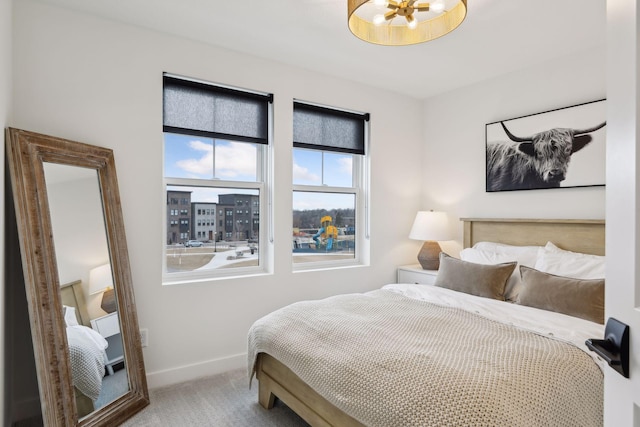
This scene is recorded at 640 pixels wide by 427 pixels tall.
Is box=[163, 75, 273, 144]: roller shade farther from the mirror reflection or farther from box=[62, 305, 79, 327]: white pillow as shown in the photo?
box=[62, 305, 79, 327]: white pillow

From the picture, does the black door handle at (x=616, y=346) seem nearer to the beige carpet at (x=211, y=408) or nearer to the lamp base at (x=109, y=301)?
the beige carpet at (x=211, y=408)

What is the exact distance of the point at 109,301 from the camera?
2279 millimetres

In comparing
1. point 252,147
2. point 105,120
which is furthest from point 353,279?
point 105,120

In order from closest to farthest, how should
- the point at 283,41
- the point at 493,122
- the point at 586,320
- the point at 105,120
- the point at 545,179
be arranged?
1. the point at 586,320
2. the point at 105,120
3. the point at 283,41
4. the point at 545,179
5. the point at 493,122

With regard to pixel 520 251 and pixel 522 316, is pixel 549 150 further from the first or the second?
pixel 522 316

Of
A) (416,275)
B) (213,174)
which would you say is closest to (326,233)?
(416,275)

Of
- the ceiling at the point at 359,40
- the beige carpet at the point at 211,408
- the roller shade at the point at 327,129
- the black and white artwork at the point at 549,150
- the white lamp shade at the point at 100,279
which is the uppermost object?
the ceiling at the point at 359,40

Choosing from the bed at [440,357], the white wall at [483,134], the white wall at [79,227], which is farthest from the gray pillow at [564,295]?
the white wall at [79,227]

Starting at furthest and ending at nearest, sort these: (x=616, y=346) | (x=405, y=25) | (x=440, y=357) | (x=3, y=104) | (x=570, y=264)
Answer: (x=570, y=264)
(x=405, y=25)
(x=3, y=104)
(x=440, y=357)
(x=616, y=346)

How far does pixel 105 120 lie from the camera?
2.46 meters

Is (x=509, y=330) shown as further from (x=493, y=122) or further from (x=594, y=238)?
(x=493, y=122)

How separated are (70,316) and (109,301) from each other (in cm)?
27

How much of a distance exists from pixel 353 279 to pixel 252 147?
1543 mm

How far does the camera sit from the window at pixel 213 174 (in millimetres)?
2836
